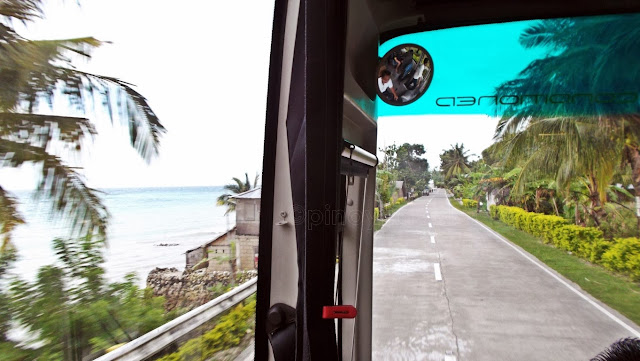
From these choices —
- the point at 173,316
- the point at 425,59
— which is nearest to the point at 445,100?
the point at 425,59

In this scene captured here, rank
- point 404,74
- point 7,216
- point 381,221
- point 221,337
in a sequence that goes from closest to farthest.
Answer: point 7,216 < point 221,337 < point 404,74 < point 381,221

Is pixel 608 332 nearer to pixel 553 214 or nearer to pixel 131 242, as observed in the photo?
pixel 553 214

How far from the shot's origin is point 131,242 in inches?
29.0

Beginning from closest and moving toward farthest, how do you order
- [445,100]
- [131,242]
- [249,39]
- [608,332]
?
[131,242] < [249,39] < [608,332] < [445,100]

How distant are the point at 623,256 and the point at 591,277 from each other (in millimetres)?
137

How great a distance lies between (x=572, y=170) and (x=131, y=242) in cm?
157

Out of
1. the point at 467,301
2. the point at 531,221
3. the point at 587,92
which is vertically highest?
the point at 587,92

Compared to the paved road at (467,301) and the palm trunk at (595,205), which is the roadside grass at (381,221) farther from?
the palm trunk at (595,205)

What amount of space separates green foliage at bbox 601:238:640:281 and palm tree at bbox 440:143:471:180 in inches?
23.5

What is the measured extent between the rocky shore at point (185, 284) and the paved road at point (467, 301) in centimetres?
81

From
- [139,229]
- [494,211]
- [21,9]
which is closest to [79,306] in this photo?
[139,229]

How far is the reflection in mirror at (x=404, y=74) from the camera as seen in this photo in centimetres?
149

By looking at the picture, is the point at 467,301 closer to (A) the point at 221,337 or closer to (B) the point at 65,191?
(A) the point at 221,337

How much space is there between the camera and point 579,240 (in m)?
1.43
